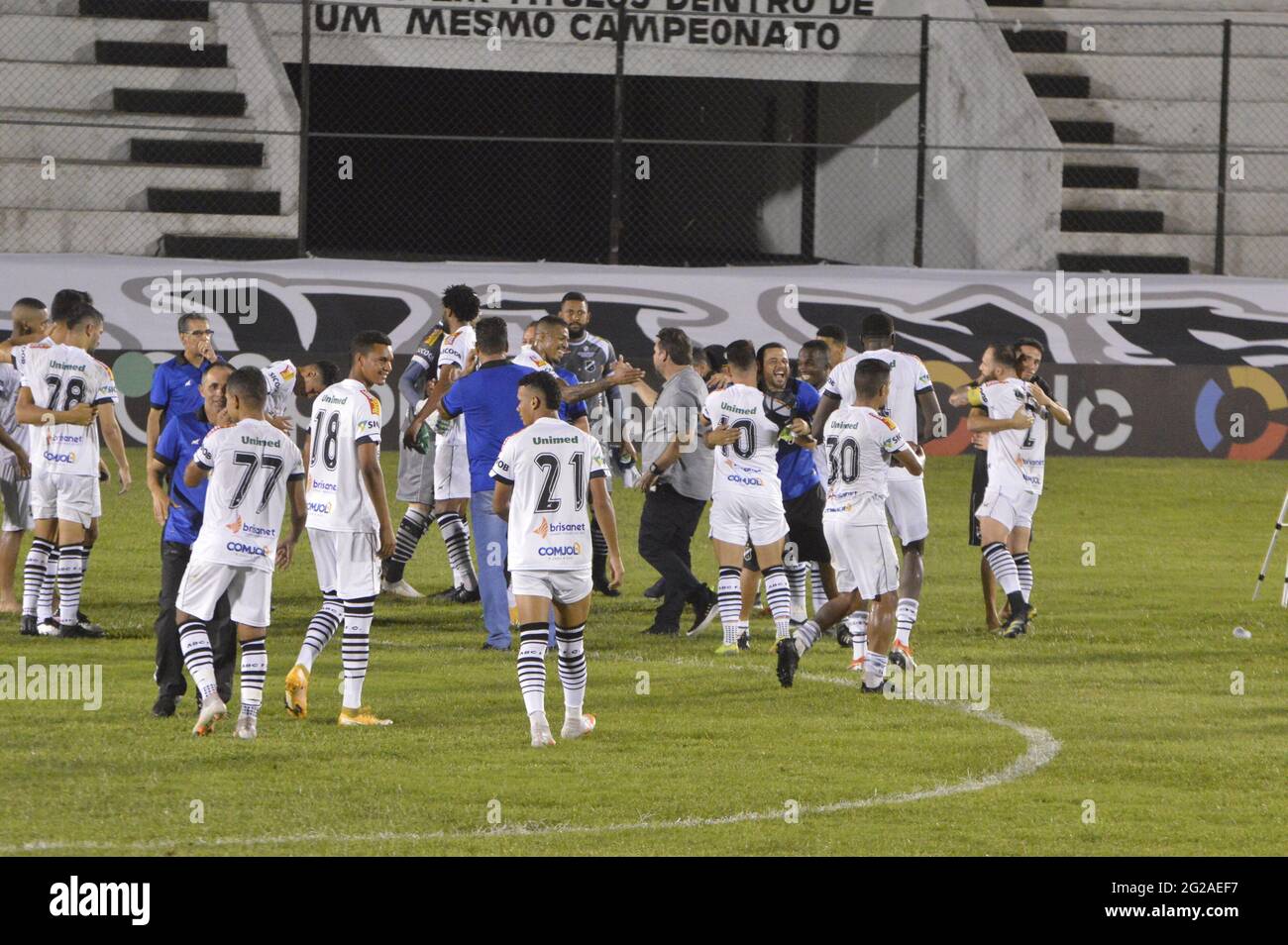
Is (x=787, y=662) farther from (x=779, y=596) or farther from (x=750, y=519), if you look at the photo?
(x=750, y=519)

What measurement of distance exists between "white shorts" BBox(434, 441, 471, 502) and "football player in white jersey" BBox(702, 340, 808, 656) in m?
2.40

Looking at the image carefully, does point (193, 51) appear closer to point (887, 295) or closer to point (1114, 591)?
point (887, 295)

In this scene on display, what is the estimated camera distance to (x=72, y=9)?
26.7m

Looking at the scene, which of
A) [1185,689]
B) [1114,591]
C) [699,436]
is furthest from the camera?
[1114,591]

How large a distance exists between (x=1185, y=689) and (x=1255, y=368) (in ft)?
42.7

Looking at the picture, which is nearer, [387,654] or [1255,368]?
[387,654]

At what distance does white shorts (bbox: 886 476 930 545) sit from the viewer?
12.7 meters

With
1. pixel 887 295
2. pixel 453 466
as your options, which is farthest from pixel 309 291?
pixel 453 466

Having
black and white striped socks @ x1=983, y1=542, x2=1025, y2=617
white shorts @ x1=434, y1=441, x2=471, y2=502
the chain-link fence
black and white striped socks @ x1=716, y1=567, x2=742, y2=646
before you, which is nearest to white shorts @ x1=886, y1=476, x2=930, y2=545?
black and white striped socks @ x1=716, y1=567, x2=742, y2=646

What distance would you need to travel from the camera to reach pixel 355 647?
10555mm

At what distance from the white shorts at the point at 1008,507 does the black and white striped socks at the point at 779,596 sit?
2022 millimetres

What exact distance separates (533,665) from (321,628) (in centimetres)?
155

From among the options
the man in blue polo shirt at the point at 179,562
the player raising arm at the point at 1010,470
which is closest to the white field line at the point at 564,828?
the man in blue polo shirt at the point at 179,562

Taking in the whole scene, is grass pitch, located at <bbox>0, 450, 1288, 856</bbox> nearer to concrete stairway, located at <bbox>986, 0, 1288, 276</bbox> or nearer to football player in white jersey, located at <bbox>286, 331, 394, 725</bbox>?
football player in white jersey, located at <bbox>286, 331, 394, 725</bbox>
